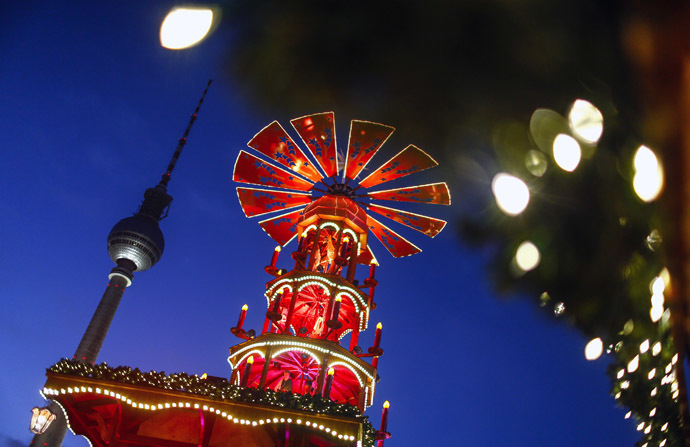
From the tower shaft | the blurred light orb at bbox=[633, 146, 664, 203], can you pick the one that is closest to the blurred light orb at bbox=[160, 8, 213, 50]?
the blurred light orb at bbox=[633, 146, 664, 203]

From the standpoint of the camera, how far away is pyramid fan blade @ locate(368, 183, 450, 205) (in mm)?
17094

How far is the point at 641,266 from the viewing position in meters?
4.36

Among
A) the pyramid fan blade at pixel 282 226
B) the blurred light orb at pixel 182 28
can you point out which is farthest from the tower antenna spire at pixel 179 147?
the blurred light orb at pixel 182 28

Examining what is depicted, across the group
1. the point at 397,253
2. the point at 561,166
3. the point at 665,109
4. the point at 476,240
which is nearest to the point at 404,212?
the point at 397,253

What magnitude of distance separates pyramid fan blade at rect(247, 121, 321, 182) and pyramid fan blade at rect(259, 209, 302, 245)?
241 cm

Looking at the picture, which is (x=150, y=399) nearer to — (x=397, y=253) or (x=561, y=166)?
(x=561, y=166)

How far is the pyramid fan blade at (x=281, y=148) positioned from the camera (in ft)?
54.8

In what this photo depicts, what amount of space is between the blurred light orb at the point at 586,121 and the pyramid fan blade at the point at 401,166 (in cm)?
1222

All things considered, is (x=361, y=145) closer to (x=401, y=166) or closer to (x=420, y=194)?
(x=401, y=166)

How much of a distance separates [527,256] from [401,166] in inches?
473

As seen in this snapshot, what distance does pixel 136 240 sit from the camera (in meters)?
64.8

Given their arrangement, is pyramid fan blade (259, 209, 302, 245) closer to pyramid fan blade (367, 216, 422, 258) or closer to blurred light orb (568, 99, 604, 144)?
pyramid fan blade (367, 216, 422, 258)

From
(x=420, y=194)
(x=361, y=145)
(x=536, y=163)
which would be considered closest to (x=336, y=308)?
(x=420, y=194)

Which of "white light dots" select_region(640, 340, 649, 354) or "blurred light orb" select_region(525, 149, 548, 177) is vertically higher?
"blurred light orb" select_region(525, 149, 548, 177)
